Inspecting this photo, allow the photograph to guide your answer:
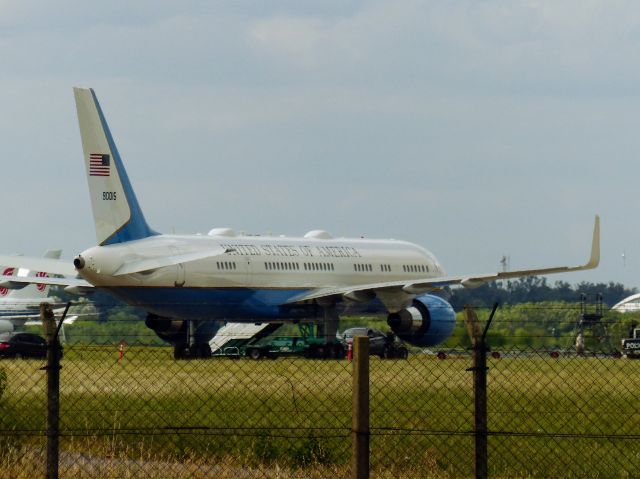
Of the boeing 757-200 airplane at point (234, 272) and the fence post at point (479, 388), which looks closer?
the fence post at point (479, 388)

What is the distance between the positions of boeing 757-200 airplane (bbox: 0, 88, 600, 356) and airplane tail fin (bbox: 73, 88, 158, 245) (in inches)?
1.2

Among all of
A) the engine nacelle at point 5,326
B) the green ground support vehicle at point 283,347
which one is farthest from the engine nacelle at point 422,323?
the engine nacelle at point 5,326

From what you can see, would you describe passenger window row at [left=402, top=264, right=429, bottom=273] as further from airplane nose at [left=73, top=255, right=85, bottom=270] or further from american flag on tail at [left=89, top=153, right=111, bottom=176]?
airplane nose at [left=73, top=255, right=85, bottom=270]

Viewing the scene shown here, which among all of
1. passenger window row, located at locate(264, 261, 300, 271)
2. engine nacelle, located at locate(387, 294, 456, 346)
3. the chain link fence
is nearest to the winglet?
engine nacelle, located at locate(387, 294, 456, 346)

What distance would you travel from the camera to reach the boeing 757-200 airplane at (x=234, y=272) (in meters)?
43.2

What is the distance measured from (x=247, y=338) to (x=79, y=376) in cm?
2175

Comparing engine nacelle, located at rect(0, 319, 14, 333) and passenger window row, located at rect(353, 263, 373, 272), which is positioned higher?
passenger window row, located at rect(353, 263, 373, 272)

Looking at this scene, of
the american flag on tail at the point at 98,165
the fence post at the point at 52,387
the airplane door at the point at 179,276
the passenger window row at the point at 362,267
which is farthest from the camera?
the passenger window row at the point at 362,267

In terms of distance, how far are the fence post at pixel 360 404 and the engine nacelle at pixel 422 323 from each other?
3545 centimetres

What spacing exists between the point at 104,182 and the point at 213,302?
5.57 m

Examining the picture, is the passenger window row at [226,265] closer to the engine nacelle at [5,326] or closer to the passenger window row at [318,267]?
the passenger window row at [318,267]

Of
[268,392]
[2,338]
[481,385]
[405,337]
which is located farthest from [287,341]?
[481,385]

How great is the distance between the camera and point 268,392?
22.5 metres

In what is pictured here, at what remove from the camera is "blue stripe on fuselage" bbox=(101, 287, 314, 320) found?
4388 cm
